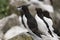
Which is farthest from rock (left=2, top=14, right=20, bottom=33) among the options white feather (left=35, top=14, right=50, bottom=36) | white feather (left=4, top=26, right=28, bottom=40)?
white feather (left=35, top=14, right=50, bottom=36)

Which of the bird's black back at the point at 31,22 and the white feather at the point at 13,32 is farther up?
the bird's black back at the point at 31,22

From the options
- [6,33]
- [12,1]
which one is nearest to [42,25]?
[6,33]

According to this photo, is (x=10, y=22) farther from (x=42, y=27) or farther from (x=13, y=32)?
(x=42, y=27)

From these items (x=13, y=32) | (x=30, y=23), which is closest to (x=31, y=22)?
A: (x=30, y=23)

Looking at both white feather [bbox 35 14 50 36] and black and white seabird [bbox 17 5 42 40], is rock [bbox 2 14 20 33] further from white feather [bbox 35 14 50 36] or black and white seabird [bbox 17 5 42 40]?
white feather [bbox 35 14 50 36]

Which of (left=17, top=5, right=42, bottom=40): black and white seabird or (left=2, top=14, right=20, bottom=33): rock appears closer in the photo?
(left=17, top=5, right=42, bottom=40): black and white seabird

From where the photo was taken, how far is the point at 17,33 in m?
1.48

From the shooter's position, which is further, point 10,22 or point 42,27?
point 10,22

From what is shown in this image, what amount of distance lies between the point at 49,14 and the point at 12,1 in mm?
405

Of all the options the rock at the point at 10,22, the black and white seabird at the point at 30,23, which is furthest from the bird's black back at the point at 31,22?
the rock at the point at 10,22

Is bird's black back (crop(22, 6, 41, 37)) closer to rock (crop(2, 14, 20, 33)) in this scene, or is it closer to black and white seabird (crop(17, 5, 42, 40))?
black and white seabird (crop(17, 5, 42, 40))

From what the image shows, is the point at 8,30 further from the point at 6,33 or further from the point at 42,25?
the point at 42,25

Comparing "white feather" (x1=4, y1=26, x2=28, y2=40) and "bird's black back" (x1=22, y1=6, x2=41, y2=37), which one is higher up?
"bird's black back" (x1=22, y1=6, x2=41, y2=37)

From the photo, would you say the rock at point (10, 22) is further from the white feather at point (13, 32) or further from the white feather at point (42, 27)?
the white feather at point (42, 27)
